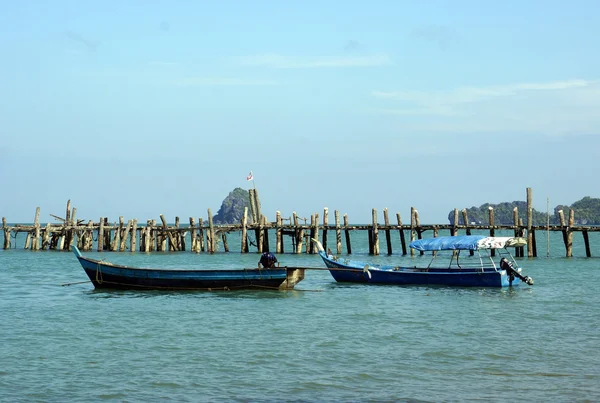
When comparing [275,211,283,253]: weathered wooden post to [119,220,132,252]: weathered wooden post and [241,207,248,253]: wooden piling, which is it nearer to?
[241,207,248,253]: wooden piling

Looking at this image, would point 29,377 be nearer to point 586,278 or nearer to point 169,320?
point 169,320

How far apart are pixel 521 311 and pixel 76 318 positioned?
531 inches

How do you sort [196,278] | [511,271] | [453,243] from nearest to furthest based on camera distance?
[196,278]
[511,271]
[453,243]

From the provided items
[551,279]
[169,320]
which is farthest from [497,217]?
[169,320]

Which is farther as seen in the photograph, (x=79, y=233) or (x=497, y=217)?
(x=497, y=217)

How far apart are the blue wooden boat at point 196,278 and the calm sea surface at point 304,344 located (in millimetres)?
344

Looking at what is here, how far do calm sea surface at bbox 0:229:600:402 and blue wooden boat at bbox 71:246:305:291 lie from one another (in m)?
0.34

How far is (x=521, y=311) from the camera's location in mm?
25516

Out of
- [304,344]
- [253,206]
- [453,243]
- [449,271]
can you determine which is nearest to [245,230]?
[253,206]

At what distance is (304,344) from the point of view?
1978 cm

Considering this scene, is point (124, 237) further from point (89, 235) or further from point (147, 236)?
point (89, 235)

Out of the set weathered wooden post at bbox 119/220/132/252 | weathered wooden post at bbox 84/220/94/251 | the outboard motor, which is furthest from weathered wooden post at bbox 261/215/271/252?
the outboard motor

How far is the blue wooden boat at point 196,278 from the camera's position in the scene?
2931 cm

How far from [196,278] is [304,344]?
10.9m
